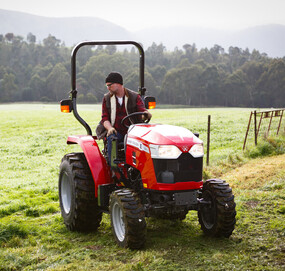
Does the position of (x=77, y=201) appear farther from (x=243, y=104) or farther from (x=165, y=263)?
(x=243, y=104)

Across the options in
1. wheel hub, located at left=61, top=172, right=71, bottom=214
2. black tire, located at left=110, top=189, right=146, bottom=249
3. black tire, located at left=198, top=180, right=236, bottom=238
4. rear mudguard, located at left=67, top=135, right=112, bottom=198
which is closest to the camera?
black tire, located at left=110, top=189, right=146, bottom=249

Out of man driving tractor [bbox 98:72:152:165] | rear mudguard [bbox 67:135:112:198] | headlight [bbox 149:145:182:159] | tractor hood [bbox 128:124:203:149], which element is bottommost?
rear mudguard [bbox 67:135:112:198]

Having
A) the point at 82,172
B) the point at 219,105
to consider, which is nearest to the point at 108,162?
the point at 82,172

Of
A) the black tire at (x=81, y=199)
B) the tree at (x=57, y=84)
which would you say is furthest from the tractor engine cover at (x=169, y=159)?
the tree at (x=57, y=84)

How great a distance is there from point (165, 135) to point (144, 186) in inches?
24.6

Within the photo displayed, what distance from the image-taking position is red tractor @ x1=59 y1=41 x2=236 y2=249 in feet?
15.8

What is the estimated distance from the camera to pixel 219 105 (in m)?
101

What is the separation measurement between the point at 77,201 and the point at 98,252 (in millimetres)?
899

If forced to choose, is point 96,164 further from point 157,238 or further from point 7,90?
point 7,90

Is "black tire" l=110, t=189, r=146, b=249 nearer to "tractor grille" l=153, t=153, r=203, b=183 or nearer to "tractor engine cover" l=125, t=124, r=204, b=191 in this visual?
"tractor engine cover" l=125, t=124, r=204, b=191

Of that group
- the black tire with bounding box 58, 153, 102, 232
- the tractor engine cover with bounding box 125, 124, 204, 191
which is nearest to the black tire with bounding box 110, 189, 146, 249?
the tractor engine cover with bounding box 125, 124, 204, 191

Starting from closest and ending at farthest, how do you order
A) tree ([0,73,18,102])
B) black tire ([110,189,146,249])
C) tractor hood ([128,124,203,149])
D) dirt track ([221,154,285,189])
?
black tire ([110,189,146,249])
tractor hood ([128,124,203,149])
dirt track ([221,154,285,189])
tree ([0,73,18,102])

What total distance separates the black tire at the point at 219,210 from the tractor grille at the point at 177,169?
1.31ft

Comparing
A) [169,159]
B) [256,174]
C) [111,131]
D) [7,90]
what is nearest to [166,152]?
[169,159]
